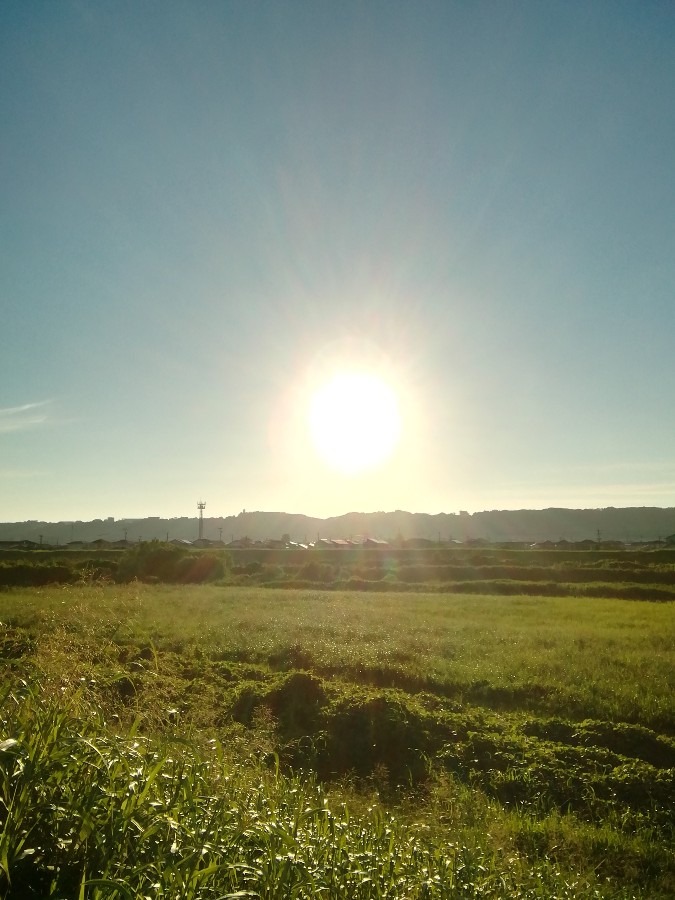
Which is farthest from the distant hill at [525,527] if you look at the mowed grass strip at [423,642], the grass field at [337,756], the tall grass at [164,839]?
the tall grass at [164,839]

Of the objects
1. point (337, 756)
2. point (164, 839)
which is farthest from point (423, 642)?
point (164, 839)

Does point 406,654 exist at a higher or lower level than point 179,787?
lower

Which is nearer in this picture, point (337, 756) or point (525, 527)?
point (337, 756)

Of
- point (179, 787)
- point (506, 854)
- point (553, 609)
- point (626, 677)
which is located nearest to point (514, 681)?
point (626, 677)

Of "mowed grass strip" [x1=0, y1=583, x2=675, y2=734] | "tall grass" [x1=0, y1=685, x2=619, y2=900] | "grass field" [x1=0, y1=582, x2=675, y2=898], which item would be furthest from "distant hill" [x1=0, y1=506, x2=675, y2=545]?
"tall grass" [x1=0, y1=685, x2=619, y2=900]

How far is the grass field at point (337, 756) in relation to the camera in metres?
4.14

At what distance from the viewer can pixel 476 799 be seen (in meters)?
9.60

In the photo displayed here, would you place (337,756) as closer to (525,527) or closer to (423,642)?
(423,642)

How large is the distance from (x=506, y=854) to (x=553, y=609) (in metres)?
23.3

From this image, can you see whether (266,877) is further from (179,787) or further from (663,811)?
(663,811)

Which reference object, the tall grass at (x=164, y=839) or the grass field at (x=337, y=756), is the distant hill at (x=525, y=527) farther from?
the tall grass at (x=164, y=839)

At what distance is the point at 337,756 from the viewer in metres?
12.0

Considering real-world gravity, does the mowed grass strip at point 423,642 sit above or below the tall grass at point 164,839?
below

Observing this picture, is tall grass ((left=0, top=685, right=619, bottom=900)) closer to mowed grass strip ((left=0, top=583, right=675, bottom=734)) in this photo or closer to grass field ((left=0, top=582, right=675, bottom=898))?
grass field ((left=0, top=582, right=675, bottom=898))
